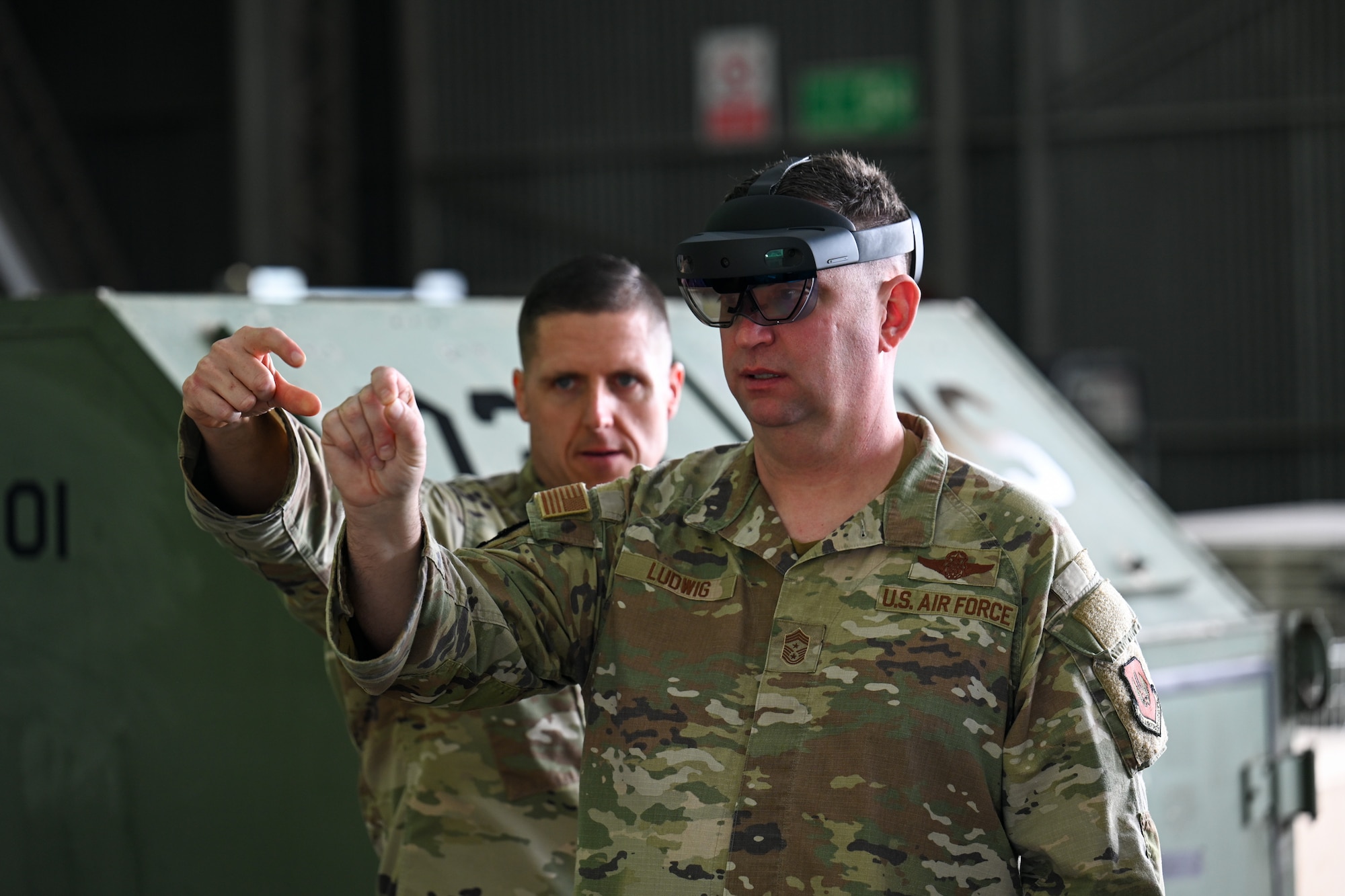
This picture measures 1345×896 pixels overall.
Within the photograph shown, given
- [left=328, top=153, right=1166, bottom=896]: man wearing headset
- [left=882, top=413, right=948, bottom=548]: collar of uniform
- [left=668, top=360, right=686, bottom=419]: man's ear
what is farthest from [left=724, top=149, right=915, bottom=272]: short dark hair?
[left=668, top=360, right=686, bottom=419]: man's ear

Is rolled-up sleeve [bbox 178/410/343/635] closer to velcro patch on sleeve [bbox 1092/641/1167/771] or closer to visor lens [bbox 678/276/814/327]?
visor lens [bbox 678/276/814/327]

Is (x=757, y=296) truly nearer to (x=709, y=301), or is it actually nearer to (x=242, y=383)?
(x=709, y=301)

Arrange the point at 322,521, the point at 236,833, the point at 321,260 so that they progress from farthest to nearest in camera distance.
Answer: the point at 321,260 → the point at 236,833 → the point at 322,521

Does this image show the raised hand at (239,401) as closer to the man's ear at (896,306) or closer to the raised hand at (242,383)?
the raised hand at (242,383)

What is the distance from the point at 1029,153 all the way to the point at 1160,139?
102cm

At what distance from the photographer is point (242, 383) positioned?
5.18 ft

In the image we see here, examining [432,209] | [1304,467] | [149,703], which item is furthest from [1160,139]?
[149,703]

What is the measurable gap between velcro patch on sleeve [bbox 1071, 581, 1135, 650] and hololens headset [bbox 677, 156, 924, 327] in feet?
1.39

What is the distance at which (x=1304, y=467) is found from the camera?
11.3 metres

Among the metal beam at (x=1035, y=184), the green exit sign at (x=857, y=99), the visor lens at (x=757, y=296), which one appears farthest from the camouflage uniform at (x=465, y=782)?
the green exit sign at (x=857, y=99)

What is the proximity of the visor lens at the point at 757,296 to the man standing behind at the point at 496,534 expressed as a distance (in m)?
0.52

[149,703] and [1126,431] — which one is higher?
[1126,431]

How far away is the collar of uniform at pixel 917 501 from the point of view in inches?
63.9

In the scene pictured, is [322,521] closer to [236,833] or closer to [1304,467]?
[236,833]
